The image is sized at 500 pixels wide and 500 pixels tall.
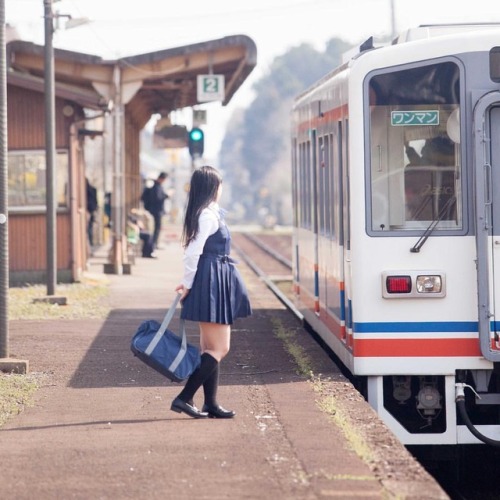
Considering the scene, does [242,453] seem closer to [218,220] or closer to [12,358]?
[218,220]

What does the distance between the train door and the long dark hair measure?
1656 mm

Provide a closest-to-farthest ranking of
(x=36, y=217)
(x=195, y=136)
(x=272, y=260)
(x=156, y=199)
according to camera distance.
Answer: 1. (x=36, y=217)
2. (x=195, y=136)
3. (x=156, y=199)
4. (x=272, y=260)

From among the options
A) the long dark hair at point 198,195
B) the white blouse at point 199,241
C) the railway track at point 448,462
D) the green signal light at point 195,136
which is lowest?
the railway track at point 448,462

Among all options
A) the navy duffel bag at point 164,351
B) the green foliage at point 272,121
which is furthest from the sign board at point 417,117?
the green foliage at point 272,121

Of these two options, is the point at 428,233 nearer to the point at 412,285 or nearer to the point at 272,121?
the point at 412,285

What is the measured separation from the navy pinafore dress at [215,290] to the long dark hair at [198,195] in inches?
5.4

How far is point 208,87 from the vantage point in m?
22.3

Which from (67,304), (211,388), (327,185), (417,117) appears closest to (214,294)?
(211,388)

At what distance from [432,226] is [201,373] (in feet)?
5.76

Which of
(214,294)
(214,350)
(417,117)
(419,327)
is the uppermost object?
(417,117)

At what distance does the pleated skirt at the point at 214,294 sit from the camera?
8.12 metres

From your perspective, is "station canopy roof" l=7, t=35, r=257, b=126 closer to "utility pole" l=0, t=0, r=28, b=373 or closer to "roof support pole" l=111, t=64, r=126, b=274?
"roof support pole" l=111, t=64, r=126, b=274

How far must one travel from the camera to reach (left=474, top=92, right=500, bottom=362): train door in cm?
828

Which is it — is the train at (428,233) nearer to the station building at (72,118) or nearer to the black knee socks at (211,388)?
the black knee socks at (211,388)
